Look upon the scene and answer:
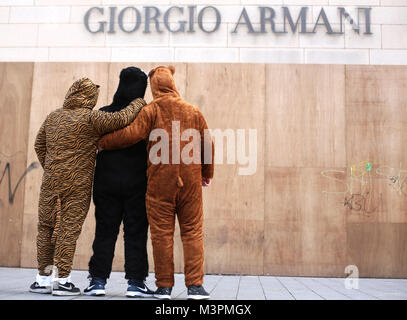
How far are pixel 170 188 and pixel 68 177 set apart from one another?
777 millimetres

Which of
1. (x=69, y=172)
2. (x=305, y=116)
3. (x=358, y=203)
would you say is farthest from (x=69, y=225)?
(x=358, y=203)

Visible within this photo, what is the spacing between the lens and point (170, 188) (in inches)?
123

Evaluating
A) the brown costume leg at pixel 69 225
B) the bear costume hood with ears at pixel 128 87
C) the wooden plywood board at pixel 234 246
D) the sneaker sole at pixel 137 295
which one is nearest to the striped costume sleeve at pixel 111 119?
the bear costume hood with ears at pixel 128 87

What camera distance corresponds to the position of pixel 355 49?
5.67 meters

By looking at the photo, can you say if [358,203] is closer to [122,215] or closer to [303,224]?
[303,224]

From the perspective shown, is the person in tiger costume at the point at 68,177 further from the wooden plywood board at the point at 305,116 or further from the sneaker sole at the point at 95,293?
the wooden plywood board at the point at 305,116

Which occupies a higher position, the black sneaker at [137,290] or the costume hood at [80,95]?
the costume hood at [80,95]

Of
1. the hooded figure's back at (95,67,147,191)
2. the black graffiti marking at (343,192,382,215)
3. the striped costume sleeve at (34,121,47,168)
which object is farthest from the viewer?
the black graffiti marking at (343,192,382,215)

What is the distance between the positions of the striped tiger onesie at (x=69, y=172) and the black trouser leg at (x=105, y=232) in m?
0.13

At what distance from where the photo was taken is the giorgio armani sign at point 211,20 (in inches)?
226

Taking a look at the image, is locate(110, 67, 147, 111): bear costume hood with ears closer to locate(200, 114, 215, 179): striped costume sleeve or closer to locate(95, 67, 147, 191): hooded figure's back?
locate(95, 67, 147, 191): hooded figure's back

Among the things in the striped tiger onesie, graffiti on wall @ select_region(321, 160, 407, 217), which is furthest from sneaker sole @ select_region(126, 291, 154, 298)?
graffiti on wall @ select_region(321, 160, 407, 217)

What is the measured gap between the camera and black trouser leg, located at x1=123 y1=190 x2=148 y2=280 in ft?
10.4

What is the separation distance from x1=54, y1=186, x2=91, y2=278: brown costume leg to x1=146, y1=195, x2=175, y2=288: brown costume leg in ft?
1.72
